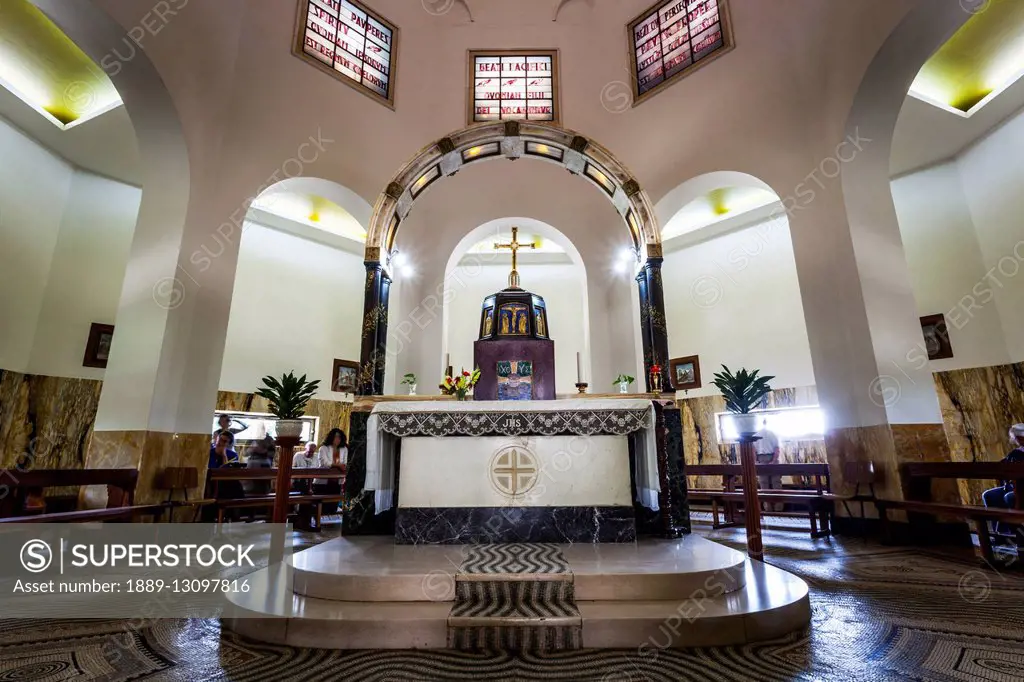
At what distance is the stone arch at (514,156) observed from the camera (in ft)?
18.3

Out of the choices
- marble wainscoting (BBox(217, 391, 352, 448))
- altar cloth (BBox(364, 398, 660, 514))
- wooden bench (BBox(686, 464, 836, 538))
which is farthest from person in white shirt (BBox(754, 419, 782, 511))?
marble wainscoting (BBox(217, 391, 352, 448))

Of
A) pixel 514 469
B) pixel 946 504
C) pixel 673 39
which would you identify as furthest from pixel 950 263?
pixel 514 469

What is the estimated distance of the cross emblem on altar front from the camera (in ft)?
13.0

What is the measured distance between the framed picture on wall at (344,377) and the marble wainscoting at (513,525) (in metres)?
6.34

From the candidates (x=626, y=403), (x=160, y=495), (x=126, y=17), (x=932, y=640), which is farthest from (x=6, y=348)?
(x=932, y=640)

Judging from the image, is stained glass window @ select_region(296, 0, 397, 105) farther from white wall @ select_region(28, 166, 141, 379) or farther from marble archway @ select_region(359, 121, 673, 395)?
white wall @ select_region(28, 166, 141, 379)

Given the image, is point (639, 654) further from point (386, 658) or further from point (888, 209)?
point (888, 209)

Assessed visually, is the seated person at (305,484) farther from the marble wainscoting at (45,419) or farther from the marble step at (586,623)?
the marble step at (586,623)

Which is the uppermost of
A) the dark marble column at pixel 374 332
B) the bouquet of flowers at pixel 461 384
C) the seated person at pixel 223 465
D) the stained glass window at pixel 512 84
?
the stained glass window at pixel 512 84

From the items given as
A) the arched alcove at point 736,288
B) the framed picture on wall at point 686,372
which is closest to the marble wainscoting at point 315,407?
the framed picture on wall at point 686,372

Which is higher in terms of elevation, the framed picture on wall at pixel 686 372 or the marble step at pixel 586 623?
the framed picture on wall at pixel 686 372

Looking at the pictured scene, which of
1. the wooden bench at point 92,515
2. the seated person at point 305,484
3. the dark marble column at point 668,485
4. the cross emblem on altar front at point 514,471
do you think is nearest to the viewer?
the wooden bench at point 92,515

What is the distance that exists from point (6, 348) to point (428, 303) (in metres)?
6.04

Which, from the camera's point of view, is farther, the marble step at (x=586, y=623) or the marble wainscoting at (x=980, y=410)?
the marble wainscoting at (x=980, y=410)
